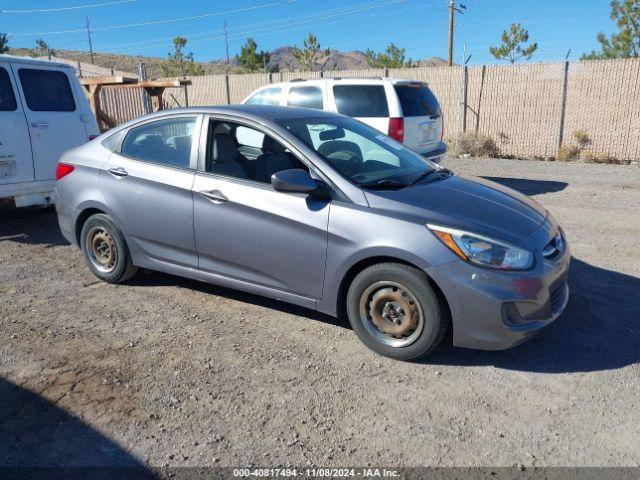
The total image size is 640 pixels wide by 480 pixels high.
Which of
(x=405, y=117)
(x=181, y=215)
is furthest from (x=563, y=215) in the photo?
(x=181, y=215)

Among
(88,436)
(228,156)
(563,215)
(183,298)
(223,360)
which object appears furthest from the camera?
(563,215)

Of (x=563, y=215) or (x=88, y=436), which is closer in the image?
(x=88, y=436)

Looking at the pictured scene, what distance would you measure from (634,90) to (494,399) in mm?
14081

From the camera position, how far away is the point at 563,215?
8.03 m

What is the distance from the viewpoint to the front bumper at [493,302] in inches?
141

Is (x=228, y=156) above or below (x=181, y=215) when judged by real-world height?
above

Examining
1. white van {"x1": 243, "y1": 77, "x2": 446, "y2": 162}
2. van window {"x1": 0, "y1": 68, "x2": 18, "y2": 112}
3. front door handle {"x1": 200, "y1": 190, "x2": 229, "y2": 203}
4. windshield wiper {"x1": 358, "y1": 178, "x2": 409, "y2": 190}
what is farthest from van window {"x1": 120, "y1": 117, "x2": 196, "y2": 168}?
white van {"x1": 243, "y1": 77, "x2": 446, "y2": 162}

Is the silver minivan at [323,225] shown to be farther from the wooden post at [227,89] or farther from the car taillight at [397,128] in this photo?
the wooden post at [227,89]

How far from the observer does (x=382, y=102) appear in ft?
30.2

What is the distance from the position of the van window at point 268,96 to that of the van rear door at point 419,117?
2159mm

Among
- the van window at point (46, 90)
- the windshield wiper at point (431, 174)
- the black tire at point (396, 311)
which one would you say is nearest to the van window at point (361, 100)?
the van window at point (46, 90)

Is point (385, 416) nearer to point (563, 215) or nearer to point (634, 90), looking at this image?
point (563, 215)

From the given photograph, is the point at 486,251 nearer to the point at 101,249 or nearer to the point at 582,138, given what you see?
the point at 101,249

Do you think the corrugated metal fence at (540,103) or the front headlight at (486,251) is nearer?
the front headlight at (486,251)
